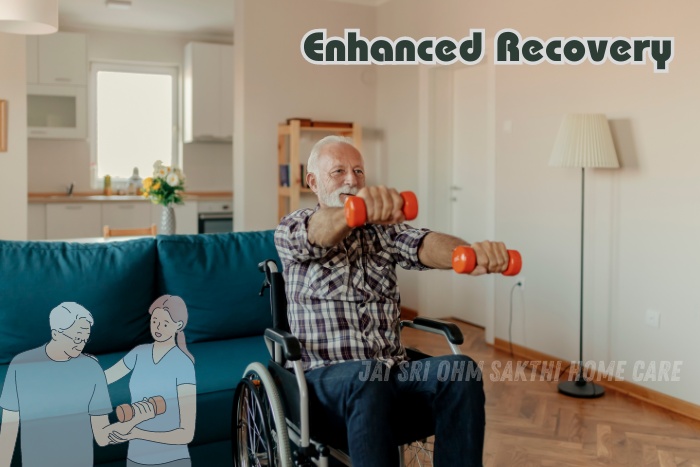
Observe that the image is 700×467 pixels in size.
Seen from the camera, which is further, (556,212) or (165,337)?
(556,212)

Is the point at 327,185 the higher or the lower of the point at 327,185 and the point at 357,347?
the higher

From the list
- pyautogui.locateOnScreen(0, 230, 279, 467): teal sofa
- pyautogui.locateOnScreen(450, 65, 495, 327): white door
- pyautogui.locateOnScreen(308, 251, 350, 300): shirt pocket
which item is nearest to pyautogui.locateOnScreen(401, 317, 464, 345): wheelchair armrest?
pyautogui.locateOnScreen(308, 251, 350, 300): shirt pocket

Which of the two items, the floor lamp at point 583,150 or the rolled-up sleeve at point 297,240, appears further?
the floor lamp at point 583,150

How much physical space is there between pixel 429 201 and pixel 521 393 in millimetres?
2217

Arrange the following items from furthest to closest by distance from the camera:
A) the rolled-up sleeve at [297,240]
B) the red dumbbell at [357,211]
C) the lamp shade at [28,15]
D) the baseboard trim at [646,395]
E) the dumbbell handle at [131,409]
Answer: the baseboard trim at [646,395], the lamp shade at [28,15], the dumbbell handle at [131,409], the rolled-up sleeve at [297,240], the red dumbbell at [357,211]

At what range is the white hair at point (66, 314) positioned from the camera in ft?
9.30

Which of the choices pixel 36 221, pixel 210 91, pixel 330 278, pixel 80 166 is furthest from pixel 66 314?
pixel 80 166

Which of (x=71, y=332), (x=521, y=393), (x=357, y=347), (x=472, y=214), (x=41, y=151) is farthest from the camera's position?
(x=41, y=151)

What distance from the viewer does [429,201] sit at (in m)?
6.04

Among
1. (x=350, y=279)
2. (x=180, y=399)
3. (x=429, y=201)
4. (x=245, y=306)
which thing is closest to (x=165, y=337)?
(x=245, y=306)

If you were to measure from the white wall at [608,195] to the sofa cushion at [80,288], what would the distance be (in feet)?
8.39

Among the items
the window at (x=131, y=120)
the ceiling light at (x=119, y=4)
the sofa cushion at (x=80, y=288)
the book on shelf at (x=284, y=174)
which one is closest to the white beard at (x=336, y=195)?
the sofa cushion at (x=80, y=288)

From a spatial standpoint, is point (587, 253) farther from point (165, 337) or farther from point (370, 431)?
point (370, 431)

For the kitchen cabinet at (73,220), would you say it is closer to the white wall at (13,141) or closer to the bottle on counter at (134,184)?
the bottle on counter at (134,184)
